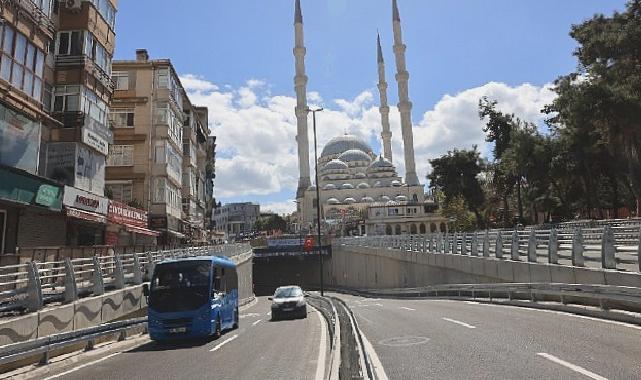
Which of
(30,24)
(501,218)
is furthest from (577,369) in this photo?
(501,218)

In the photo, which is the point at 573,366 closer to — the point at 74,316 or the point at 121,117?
the point at 74,316

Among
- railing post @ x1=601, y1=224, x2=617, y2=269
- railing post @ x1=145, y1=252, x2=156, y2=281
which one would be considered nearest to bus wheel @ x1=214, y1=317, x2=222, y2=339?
railing post @ x1=145, y1=252, x2=156, y2=281

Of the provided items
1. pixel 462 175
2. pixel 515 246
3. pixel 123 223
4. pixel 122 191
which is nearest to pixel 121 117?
pixel 122 191

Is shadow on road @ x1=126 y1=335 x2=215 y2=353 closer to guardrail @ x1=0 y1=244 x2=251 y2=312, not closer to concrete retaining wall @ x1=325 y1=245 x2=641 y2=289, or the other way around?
guardrail @ x1=0 y1=244 x2=251 y2=312

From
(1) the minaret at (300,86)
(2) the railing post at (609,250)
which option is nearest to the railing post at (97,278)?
(2) the railing post at (609,250)

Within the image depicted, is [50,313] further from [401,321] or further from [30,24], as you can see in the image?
[30,24]

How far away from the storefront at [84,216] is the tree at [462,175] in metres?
49.1

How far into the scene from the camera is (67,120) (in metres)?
23.7

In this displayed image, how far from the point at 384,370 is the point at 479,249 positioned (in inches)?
737

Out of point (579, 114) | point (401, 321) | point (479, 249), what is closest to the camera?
point (401, 321)

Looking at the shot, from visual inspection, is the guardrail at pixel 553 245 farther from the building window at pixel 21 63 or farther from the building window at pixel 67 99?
the building window at pixel 67 99

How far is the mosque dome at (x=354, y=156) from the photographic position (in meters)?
146

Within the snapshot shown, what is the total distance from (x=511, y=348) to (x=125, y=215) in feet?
84.0

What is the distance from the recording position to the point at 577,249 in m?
15.3
